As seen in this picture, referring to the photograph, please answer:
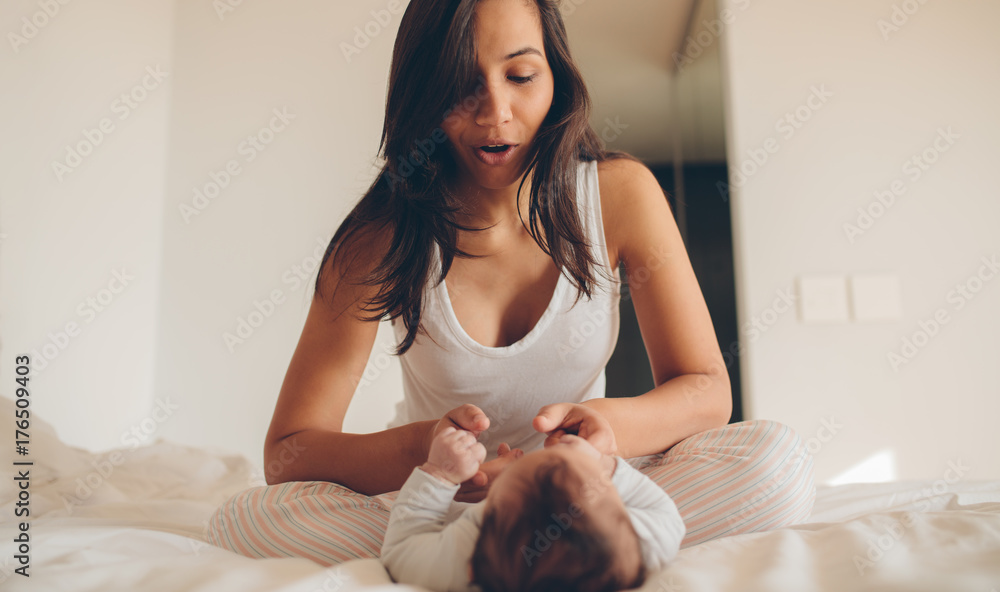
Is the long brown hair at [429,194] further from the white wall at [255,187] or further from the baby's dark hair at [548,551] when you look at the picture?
the white wall at [255,187]

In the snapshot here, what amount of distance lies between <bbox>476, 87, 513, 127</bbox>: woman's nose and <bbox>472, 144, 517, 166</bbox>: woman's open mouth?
5cm

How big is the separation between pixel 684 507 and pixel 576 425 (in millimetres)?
155

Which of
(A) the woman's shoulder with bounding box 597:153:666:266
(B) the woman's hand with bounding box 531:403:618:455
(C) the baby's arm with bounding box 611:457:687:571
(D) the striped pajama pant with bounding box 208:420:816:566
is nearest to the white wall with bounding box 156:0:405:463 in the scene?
(A) the woman's shoulder with bounding box 597:153:666:266

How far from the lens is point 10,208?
137cm

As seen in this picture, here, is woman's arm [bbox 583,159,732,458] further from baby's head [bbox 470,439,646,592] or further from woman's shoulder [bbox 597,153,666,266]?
baby's head [bbox 470,439,646,592]

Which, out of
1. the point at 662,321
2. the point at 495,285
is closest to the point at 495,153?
the point at 495,285

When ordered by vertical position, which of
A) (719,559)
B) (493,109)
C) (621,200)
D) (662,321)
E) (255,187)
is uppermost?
(255,187)

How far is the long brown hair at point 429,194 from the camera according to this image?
972 mm

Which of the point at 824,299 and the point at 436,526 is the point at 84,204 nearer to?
the point at 436,526

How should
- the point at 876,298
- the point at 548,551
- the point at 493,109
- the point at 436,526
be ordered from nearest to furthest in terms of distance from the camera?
1. the point at 548,551
2. the point at 436,526
3. the point at 493,109
4. the point at 876,298

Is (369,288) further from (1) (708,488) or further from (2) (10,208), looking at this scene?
(2) (10,208)

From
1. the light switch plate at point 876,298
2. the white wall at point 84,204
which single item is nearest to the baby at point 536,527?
the white wall at point 84,204

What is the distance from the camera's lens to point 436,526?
0.65m

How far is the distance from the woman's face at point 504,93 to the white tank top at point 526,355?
16cm
